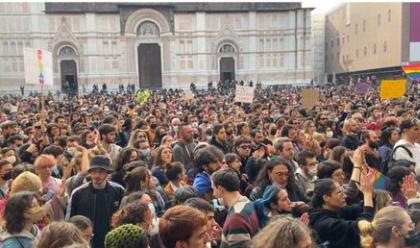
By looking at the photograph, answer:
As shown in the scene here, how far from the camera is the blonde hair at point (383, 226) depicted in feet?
10.5

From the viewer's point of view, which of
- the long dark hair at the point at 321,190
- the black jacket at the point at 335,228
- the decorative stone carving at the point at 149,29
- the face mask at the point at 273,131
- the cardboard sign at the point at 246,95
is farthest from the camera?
the decorative stone carving at the point at 149,29

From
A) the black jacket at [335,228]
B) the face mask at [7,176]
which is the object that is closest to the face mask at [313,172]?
the black jacket at [335,228]

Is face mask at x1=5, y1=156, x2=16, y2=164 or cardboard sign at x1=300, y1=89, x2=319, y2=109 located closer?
face mask at x1=5, y1=156, x2=16, y2=164

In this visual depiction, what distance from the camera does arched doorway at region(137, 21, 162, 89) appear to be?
2013 inches

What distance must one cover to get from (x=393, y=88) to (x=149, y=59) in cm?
4023

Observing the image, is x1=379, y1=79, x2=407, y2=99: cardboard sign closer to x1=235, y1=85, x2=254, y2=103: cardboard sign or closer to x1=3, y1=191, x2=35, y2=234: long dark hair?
x1=235, y1=85, x2=254, y2=103: cardboard sign

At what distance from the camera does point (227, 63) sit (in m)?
52.6

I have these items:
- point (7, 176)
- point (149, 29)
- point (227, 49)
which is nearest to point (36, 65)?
point (7, 176)

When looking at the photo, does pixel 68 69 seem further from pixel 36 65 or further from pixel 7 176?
pixel 7 176

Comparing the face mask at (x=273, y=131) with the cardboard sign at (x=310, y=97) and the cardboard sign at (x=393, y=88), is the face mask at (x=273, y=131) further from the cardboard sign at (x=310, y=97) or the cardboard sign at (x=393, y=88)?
the cardboard sign at (x=393, y=88)

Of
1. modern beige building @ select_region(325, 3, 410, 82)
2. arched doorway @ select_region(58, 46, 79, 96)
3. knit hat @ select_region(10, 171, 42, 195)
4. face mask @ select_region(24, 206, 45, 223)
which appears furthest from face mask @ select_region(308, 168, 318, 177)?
arched doorway @ select_region(58, 46, 79, 96)

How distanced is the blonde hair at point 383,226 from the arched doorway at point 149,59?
4931cm

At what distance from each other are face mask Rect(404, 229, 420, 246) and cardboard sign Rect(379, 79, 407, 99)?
11.6 m

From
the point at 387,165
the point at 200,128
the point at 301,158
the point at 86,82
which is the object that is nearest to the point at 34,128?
the point at 200,128
